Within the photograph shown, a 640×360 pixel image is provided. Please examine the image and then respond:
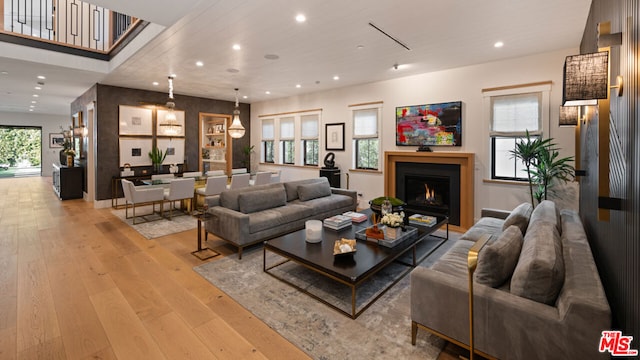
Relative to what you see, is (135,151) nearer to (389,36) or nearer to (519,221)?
(389,36)

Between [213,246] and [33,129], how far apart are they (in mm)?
14754

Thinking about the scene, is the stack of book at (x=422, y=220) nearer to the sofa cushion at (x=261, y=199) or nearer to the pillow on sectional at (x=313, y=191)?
the pillow on sectional at (x=313, y=191)

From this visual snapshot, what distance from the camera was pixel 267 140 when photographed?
29.3ft

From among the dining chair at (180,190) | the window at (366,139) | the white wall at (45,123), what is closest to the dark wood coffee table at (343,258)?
the dining chair at (180,190)

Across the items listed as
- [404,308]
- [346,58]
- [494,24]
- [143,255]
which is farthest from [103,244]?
→ [494,24]

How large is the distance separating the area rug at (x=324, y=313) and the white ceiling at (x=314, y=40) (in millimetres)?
2912

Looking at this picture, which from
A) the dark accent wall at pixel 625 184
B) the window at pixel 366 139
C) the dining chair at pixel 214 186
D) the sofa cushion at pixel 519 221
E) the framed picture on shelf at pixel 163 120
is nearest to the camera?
the dark accent wall at pixel 625 184

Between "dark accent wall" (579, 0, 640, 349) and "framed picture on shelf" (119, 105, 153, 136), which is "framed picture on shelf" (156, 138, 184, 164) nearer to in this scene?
"framed picture on shelf" (119, 105, 153, 136)

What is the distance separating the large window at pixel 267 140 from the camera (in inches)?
348

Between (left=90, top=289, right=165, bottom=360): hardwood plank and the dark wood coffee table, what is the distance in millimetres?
1279

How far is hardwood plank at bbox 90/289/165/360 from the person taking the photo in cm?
202

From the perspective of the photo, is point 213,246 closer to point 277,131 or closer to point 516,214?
point 516,214

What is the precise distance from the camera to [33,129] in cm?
1294

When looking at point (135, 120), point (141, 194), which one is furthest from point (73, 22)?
point (141, 194)
